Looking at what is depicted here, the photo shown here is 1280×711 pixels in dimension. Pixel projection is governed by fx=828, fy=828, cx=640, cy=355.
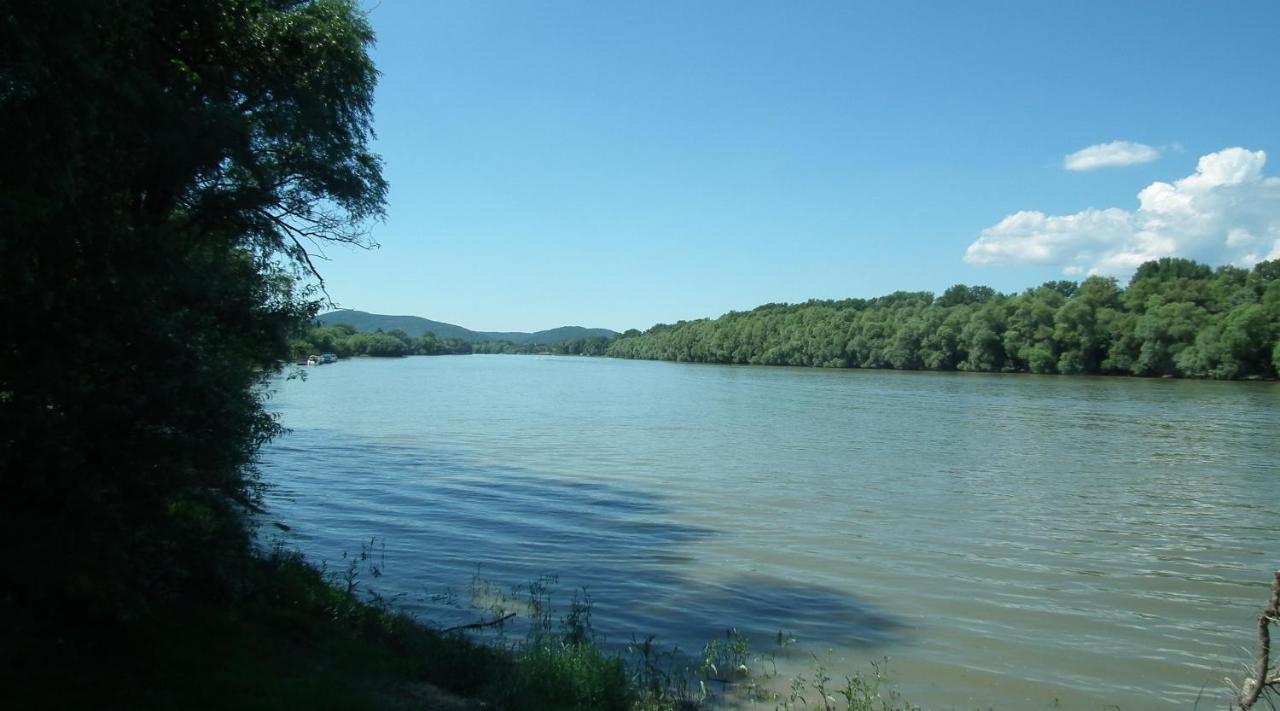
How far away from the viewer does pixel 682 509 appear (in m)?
20.2

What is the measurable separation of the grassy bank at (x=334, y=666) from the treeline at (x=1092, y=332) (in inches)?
3447

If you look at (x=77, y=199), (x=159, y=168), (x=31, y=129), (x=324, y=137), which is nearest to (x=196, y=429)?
(x=77, y=199)

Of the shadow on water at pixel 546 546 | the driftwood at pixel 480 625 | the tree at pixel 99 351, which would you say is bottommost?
the shadow on water at pixel 546 546

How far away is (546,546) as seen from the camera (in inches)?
634

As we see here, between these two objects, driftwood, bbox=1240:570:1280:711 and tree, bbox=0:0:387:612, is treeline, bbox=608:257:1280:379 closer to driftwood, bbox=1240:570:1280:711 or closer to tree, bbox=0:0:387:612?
driftwood, bbox=1240:570:1280:711

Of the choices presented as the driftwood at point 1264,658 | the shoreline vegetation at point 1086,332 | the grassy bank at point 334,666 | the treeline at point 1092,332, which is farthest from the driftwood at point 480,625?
the treeline at point 1092,332

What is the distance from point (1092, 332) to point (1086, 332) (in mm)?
659

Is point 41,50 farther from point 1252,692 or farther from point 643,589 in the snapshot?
point 643,589

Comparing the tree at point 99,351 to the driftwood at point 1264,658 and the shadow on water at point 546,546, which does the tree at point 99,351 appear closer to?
the shadow on water at point 546,546

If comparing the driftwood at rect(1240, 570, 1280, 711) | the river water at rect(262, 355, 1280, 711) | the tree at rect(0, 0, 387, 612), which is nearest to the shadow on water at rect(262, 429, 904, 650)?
the river water at rect(262, 355, 1280, 711)

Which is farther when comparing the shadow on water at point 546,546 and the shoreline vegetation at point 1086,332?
the shoreline vegetation at point 1086,332

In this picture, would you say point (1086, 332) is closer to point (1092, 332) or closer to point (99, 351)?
point (1092, 332)

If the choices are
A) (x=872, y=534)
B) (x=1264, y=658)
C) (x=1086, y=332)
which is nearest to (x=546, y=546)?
(x=872, y=534)

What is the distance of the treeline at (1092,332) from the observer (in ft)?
264
